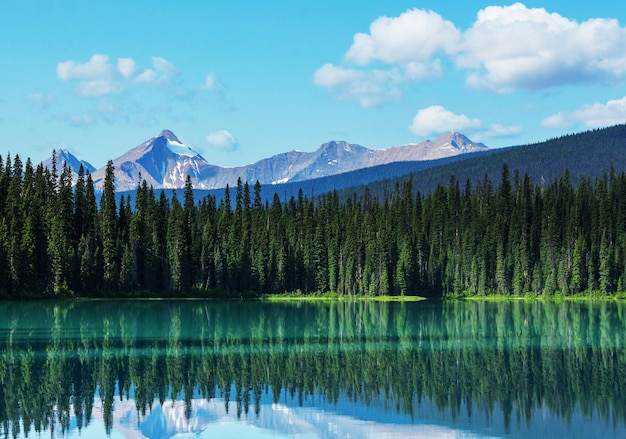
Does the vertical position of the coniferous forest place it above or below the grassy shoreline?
above

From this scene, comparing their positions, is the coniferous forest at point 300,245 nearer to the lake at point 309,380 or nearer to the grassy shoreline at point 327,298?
the grassy shoreline at point 327,298

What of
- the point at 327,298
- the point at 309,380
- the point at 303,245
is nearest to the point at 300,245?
the point at 303,245

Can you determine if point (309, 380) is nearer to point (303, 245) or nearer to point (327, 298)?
point (327, 298)

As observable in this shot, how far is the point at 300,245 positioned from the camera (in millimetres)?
145625

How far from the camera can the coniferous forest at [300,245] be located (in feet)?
385

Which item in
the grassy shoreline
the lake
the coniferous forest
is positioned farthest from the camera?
the grassy shoreline

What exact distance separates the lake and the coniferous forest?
46646 millimetres

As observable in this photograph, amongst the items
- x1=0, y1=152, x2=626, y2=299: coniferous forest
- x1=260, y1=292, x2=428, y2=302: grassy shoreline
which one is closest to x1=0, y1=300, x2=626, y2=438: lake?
x1=0, y1=152, x2=626, y2=299: coniferous forest

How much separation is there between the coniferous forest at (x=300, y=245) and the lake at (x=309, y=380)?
153 feet

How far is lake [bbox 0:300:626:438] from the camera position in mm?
31391

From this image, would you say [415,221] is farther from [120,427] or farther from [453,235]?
[120,427]

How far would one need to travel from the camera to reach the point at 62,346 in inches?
2115

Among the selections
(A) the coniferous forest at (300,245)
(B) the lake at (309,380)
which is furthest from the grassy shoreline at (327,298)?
(B) the lake at (309,380)

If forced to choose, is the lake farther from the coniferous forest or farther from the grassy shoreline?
the grassy shoreline
